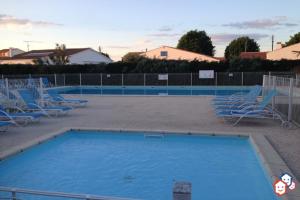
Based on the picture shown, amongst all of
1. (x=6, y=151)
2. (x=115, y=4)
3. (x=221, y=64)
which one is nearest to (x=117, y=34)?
(x=221, y=64)

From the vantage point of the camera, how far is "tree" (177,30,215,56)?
56.8 m

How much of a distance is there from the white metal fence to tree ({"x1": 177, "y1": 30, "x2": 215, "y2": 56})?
46.9 meters

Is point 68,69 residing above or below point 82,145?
above

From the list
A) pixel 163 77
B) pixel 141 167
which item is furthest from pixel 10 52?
pixel 141 167

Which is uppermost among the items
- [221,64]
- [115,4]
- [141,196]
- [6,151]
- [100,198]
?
[115,4]

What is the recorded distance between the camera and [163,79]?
2462 centimetres

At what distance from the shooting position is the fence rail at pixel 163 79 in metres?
23.8

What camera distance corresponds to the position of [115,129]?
26.0ft

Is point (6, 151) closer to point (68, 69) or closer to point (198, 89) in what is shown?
point (198, 89)

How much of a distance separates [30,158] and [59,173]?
1056mm

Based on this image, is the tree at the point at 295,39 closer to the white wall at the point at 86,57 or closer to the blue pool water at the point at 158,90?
the white wall at the point at 86,57

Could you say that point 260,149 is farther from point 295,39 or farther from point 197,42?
point 295,39

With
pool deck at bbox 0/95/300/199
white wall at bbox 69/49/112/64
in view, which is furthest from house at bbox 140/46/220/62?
pool deck at bbox 0/95/300/199

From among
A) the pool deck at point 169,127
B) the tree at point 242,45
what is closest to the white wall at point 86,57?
the tree at point 242,45
